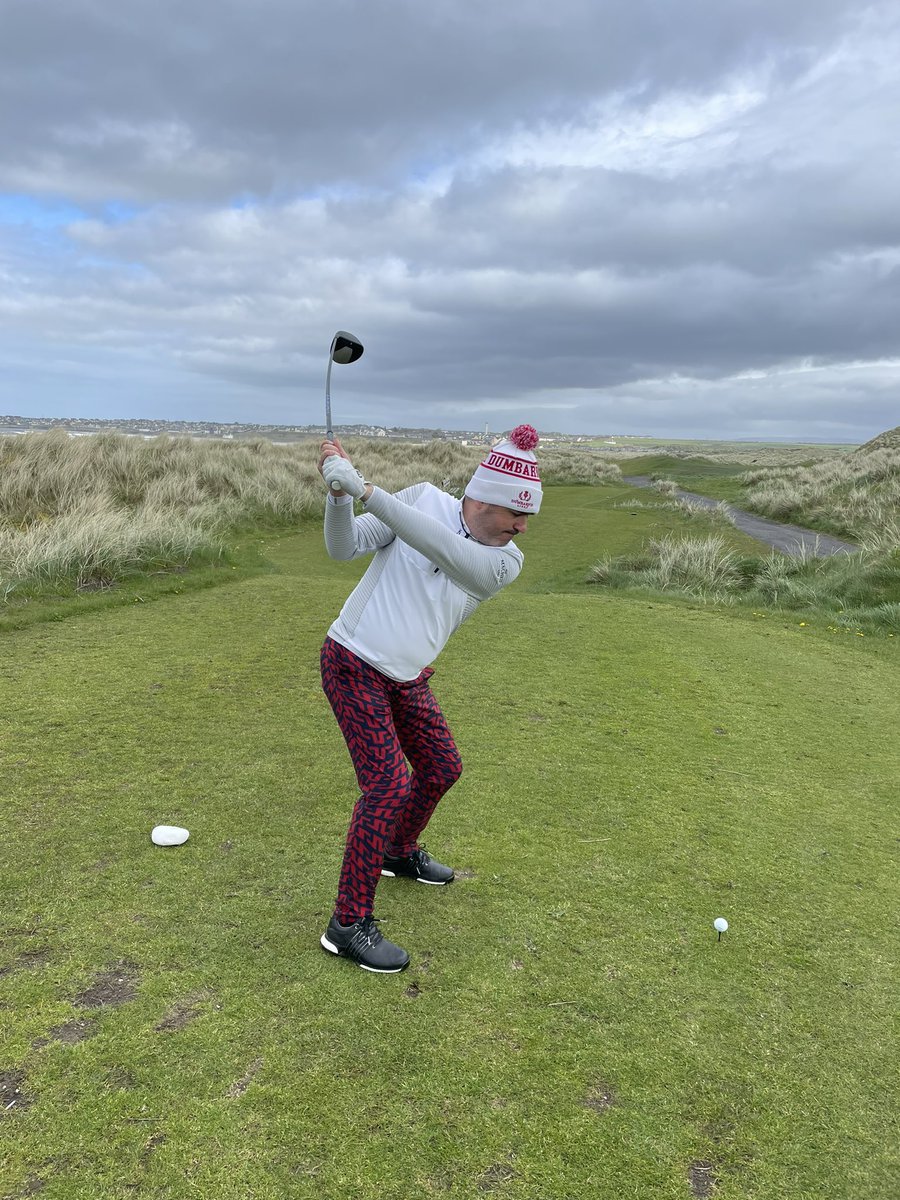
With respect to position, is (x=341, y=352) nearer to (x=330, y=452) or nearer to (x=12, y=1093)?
(x=330, y=452)

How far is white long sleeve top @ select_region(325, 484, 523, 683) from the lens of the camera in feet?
8.89

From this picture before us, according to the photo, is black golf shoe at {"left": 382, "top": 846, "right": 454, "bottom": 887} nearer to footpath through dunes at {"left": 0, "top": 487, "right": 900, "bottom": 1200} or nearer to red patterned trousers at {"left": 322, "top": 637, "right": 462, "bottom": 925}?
footpath through dunes at {"left": 0, "top": 487, "right": 900, "bottom": 1200}

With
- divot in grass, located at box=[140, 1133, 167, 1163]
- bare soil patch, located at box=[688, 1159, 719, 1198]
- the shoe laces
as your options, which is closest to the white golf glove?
the shoe laces

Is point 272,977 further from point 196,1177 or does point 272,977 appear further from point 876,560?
point 876,560

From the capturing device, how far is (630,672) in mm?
6922

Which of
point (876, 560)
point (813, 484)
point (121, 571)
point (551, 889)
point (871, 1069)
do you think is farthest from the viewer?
point (813, 484)

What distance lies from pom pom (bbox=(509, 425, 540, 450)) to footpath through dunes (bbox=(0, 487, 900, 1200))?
2.02 m

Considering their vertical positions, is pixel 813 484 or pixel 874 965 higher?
pixel 813 484

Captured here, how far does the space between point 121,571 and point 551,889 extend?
8.28 meters

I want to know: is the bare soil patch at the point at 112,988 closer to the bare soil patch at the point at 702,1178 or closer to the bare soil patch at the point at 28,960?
the bare soil patch at the point at 28,960

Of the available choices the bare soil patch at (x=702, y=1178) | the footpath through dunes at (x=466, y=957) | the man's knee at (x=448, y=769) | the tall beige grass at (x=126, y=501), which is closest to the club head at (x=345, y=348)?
the man's knee at (x=448, y=769)

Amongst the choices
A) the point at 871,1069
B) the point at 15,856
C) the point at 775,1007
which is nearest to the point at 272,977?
the point at 15,856

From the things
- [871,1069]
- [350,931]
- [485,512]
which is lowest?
[871,1069]

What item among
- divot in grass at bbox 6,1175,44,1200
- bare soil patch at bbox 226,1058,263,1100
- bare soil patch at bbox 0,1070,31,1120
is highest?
divot in grass at bbox 6,1175,44,1200
